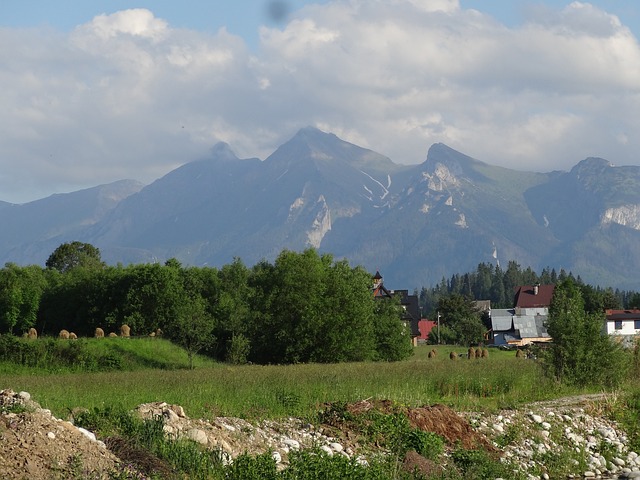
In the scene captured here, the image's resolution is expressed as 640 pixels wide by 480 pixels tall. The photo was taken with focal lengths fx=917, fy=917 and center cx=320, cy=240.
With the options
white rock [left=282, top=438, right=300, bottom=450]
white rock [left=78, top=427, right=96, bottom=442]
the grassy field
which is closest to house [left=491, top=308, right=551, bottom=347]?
the grassy field

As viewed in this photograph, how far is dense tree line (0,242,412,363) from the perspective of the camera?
7275cm

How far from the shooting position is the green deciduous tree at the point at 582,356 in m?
41.3

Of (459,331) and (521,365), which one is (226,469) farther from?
(459,331)

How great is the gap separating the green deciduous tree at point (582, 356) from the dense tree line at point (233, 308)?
1252 inches

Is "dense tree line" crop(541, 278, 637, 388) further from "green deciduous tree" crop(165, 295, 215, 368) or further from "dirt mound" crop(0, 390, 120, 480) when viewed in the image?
"green deciduous tree" crop(165, 295, 215, 368)

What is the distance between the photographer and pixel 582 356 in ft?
135

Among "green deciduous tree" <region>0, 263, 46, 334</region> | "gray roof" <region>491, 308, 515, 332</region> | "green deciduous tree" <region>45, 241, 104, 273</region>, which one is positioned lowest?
"gray roof" <region>491, 308, 515, 332</region>

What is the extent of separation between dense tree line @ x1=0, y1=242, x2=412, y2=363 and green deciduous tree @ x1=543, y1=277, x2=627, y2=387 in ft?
→ 104

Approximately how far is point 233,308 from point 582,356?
49.3m

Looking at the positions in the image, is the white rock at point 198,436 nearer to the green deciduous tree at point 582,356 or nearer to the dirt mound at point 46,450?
the dirt mound at point 46,450

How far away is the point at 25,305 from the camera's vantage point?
9906 cm

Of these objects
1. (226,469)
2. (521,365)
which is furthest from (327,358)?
(226,469)

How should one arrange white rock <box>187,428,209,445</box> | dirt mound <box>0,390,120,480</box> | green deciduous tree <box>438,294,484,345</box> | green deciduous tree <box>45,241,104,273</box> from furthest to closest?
green deciduous tree <box>45,241,104,273</box>, green deciduous tree <box>438,294,484,345</box>, white rock <box>187,428,209,445</box>, dirt mound <box>0,390,120,480</box>

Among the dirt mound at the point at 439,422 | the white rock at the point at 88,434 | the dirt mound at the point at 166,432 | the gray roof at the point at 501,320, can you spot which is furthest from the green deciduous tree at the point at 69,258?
the white rock at the point at 88,434
